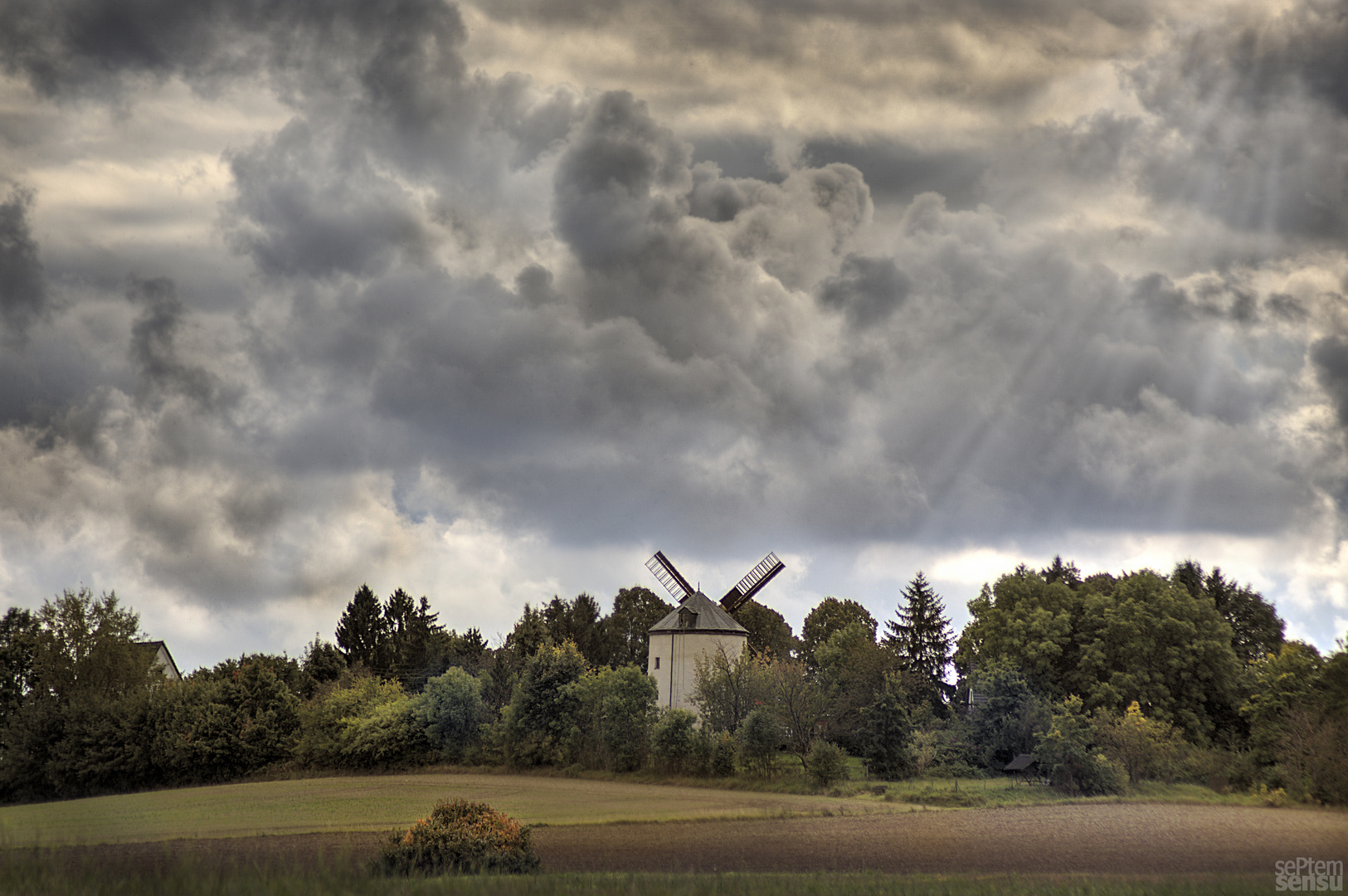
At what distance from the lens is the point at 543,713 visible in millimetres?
46656

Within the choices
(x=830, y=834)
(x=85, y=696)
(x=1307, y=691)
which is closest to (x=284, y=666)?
(x=85, y=696)

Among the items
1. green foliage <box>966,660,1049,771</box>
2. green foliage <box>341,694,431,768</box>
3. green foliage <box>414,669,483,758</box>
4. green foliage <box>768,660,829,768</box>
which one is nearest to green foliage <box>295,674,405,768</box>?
green foliage <box>341,694,431,768</box>

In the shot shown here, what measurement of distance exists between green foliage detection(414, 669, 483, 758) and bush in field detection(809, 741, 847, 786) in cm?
1931

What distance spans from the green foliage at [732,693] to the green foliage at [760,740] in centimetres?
205

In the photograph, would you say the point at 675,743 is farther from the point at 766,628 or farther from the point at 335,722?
the point at 766,628

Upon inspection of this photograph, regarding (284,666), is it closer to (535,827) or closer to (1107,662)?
(535,827)

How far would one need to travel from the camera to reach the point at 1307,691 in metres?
A: 35.6

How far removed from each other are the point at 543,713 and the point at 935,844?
28241 mm

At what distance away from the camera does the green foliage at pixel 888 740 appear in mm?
39188

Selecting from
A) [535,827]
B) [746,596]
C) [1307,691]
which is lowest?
[535,827]

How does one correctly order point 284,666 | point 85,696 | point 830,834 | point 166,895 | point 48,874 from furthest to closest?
point 284,666 < point 85,696 < point 830,834 < point 48,874 < point 166,895

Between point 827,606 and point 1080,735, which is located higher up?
point 827,606

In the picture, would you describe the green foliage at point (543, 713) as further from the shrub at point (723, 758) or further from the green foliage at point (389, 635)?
the green foliage at point (389, 635)

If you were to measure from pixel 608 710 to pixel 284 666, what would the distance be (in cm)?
2727
